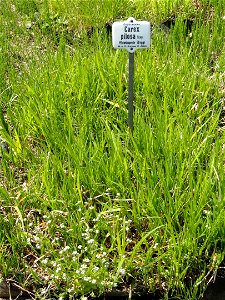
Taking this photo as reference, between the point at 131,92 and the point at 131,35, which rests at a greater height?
the point at 131,35

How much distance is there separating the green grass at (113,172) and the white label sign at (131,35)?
12.4 inches

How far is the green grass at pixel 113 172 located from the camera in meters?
1.55

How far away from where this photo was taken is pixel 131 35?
6.00 ft

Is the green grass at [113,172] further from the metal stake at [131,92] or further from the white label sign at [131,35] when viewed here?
the white label sign at [131,35]

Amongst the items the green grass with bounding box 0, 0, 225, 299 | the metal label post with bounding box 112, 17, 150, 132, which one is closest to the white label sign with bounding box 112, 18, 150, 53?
the metal label post with bounding box 112, 17, 150, 132

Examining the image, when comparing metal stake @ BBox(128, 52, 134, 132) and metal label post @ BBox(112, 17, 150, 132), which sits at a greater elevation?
metal label post @ BBox(112, 17, 150, 132)

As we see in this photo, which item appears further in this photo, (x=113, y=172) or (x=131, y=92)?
(x=131, y=92)

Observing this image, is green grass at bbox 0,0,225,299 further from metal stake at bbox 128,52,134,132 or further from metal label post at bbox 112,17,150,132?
metal label post at bbox 112,17,150,132

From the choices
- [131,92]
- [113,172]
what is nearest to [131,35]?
[131,92]

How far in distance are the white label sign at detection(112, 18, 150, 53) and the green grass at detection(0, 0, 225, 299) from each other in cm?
32

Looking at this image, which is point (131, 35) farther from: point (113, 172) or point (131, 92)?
point (113, 172)

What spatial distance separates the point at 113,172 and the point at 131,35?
0.59 meters

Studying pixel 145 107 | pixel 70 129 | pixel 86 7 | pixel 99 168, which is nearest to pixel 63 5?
pixel 86 7

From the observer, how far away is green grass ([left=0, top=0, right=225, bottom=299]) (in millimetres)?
1550
